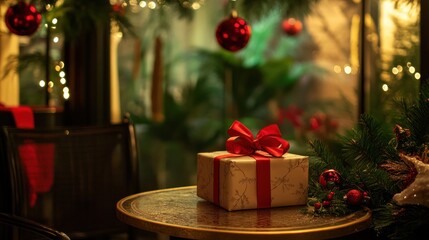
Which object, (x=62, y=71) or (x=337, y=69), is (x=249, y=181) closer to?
(x=62, y=71)

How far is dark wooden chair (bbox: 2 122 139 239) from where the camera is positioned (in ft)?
6.64

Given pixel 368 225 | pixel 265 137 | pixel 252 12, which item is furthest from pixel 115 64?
pixel 368 225

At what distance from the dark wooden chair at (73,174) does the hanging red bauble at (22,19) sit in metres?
0.36

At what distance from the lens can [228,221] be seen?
4.71ft

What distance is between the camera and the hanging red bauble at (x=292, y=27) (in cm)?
386

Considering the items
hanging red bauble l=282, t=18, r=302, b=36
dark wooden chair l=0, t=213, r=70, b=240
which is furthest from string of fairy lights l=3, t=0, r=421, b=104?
dark wooden chair l=0, t=213, r=70, b=240

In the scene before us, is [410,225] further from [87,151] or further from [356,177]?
[87,151]

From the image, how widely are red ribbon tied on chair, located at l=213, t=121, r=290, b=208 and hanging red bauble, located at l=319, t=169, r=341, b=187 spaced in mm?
106

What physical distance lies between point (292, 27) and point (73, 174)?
2.01m

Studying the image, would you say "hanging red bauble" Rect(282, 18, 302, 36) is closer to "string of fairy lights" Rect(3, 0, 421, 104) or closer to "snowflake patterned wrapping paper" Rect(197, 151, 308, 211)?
"string of fairy lights" Rect(3, 0, 421, 104)

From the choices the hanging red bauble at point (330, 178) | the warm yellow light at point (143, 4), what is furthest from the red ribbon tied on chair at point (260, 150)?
the warm yellow light at point (143, 4)

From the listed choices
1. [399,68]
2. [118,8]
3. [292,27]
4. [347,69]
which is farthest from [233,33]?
[347,69]

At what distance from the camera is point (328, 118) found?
13.1ft

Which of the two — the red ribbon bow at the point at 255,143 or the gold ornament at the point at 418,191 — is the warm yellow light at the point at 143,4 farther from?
the gold ornament at the point at 418,191
